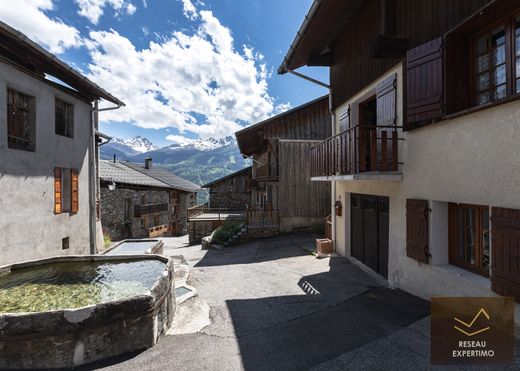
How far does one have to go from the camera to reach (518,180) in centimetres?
349

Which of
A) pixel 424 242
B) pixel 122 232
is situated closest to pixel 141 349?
pixel 424 242

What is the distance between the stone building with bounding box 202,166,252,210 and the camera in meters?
28.9

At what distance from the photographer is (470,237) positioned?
15.2 feet

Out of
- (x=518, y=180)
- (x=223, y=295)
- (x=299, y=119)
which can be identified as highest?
(x=299, y=119)

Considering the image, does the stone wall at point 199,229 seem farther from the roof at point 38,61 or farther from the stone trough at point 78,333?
the stone trough at point 78,333

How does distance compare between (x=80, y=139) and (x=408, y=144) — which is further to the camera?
(x=80, y=139)

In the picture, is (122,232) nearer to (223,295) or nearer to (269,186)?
(269,186)

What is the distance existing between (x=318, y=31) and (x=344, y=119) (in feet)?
9.34

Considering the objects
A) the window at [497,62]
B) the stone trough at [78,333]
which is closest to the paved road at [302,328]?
the stone trough at [78,333]

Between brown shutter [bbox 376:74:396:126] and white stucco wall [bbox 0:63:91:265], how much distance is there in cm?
906

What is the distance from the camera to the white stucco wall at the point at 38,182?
21.5 feet

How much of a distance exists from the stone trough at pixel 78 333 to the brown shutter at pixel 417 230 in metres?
4.83

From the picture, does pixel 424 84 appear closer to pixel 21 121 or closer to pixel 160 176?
pixel 21 121

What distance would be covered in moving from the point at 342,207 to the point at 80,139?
31.9 ft
